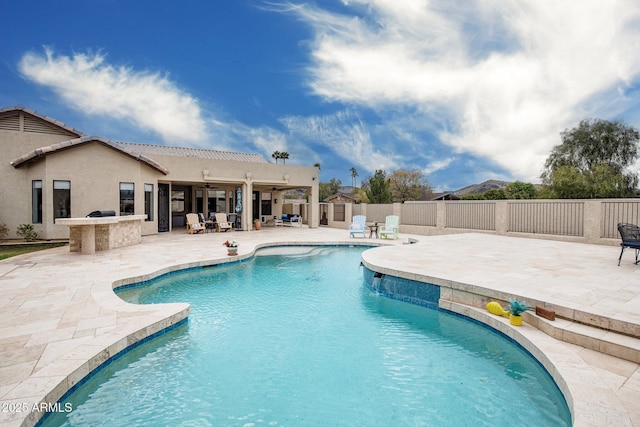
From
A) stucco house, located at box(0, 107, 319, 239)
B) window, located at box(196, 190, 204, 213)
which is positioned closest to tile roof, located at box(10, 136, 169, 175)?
stucco house, located at box(0, 107, 319, 239)

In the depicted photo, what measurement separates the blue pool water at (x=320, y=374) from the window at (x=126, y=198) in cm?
982

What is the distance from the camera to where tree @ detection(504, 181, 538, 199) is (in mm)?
42325

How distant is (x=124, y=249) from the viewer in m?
10.9

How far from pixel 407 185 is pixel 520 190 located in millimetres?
15912

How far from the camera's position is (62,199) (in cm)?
1312

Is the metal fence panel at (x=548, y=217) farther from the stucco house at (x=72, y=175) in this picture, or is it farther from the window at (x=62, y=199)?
the window at (x=62, y=199)

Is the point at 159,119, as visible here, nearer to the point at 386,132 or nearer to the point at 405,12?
the point at 405,12

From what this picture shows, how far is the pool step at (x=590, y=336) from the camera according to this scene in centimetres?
344

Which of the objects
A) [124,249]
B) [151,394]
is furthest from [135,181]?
[151,394]

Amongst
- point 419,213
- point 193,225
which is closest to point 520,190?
point 419,213

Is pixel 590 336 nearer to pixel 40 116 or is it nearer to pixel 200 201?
pixel 40 116

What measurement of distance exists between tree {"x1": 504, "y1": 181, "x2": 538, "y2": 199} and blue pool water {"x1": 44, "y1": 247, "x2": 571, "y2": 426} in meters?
42.2

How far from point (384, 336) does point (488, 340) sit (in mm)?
1407

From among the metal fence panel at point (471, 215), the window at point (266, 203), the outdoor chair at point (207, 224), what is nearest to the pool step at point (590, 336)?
the metal fence panel at point (471, 215)
